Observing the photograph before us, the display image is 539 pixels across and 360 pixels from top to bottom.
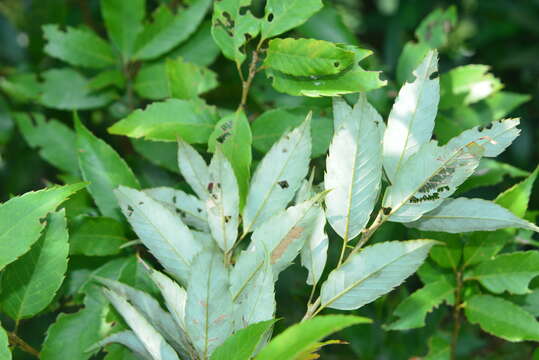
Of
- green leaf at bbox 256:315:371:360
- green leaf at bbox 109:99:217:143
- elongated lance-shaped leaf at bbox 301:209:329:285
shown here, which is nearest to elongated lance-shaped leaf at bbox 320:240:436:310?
elongated lance-shaped leaf at bbox 301:209:329:285

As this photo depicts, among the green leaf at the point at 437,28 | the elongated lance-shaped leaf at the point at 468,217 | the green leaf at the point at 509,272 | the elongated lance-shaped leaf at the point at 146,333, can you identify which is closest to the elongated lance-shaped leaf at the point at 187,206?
the elongated lance-shaped leaf at the point at 146,333

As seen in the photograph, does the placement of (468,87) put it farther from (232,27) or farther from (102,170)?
(102,170)

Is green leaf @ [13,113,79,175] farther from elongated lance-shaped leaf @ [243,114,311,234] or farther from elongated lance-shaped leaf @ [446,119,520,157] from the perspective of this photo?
elongated lance-shaped leaf @ [446,119,520,157]

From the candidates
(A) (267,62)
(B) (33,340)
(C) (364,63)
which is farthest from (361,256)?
(B) (33,340)

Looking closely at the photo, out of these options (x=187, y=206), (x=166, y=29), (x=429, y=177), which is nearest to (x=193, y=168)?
(x=187, y=206)

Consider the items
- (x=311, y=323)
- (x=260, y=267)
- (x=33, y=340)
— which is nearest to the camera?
(x=311, y=323)

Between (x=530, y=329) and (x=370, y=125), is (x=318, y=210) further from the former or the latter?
(x=530, y=329)
